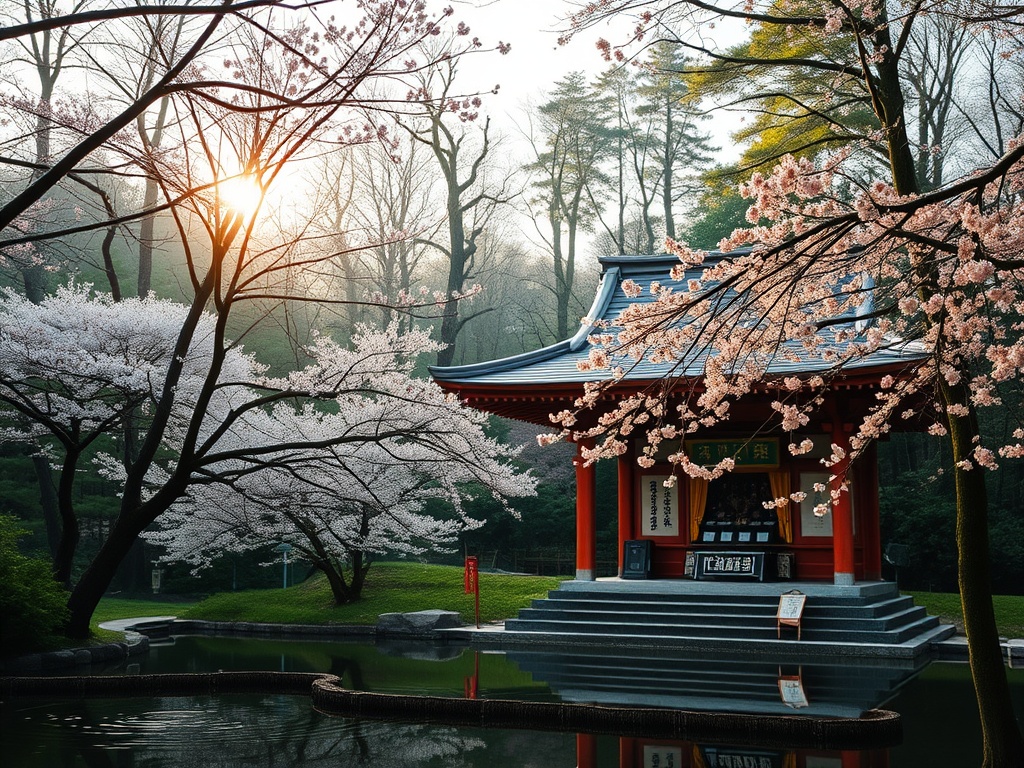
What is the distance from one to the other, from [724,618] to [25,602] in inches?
365

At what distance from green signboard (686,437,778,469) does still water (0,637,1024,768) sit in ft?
13.9

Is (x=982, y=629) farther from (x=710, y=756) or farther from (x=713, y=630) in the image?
(x=713, y=630)

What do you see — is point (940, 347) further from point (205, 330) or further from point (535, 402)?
point (205, 330)

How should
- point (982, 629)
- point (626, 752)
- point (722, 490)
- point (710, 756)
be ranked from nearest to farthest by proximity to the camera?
1. point (982, 629)
2. point (710, 756)
3. point (626, 752)
4. point (722, 490)

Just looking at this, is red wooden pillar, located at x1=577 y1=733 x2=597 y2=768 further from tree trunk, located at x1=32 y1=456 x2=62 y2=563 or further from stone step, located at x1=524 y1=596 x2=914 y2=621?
tree trunk, located at x1=32 y1=456 x2=62 y2=563

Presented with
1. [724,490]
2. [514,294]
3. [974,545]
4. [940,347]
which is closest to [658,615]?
[724,490]

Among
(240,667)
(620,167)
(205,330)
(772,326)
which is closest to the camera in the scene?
(772,326)

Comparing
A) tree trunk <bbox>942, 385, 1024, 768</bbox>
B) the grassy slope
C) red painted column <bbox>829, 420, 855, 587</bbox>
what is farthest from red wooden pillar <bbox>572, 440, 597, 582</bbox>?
tree trunk <bbox>942, 385, 1024, 768</bbox>

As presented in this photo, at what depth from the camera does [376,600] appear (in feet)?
61.9

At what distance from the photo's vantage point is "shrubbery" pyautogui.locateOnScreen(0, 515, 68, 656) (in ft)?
37.1

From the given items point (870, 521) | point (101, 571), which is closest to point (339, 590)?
point (101, 571)

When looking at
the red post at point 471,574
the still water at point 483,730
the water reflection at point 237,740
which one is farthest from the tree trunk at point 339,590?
the water reflection at point 237,740

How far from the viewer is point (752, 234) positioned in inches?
203

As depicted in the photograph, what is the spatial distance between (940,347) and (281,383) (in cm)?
1109
